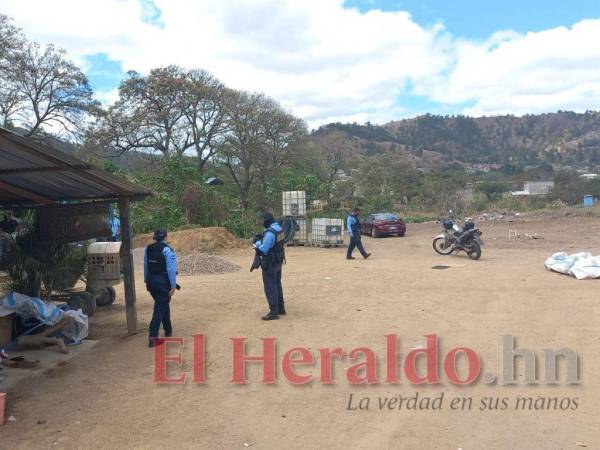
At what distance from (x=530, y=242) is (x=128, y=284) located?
17.9m

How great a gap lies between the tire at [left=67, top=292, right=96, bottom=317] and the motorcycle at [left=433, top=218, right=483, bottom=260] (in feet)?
35.9

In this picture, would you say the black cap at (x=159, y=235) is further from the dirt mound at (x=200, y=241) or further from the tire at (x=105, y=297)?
the dirt mound at (x=200, y=241)

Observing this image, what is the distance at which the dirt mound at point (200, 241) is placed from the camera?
20.7 metres

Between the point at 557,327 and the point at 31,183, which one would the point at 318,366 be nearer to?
the point at 557,327

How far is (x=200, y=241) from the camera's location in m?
21.3

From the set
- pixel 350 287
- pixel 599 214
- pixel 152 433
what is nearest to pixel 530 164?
pixel 599 214

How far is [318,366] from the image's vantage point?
19.6 feet

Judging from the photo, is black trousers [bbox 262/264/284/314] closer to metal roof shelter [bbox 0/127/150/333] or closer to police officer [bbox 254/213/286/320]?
police officer [bbox 254/213/286/320]

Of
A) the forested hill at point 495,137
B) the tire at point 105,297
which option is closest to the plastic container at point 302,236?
the tire at point 105,297

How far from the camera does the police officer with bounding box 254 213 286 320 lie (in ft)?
26.2

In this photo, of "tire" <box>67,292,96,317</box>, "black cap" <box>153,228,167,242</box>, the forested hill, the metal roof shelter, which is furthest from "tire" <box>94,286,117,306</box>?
the forested hill

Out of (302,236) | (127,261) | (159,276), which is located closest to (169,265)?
(159,276)

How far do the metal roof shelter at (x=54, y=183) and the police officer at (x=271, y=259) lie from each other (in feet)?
5.78

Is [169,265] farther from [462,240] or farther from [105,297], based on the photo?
[462,240]
